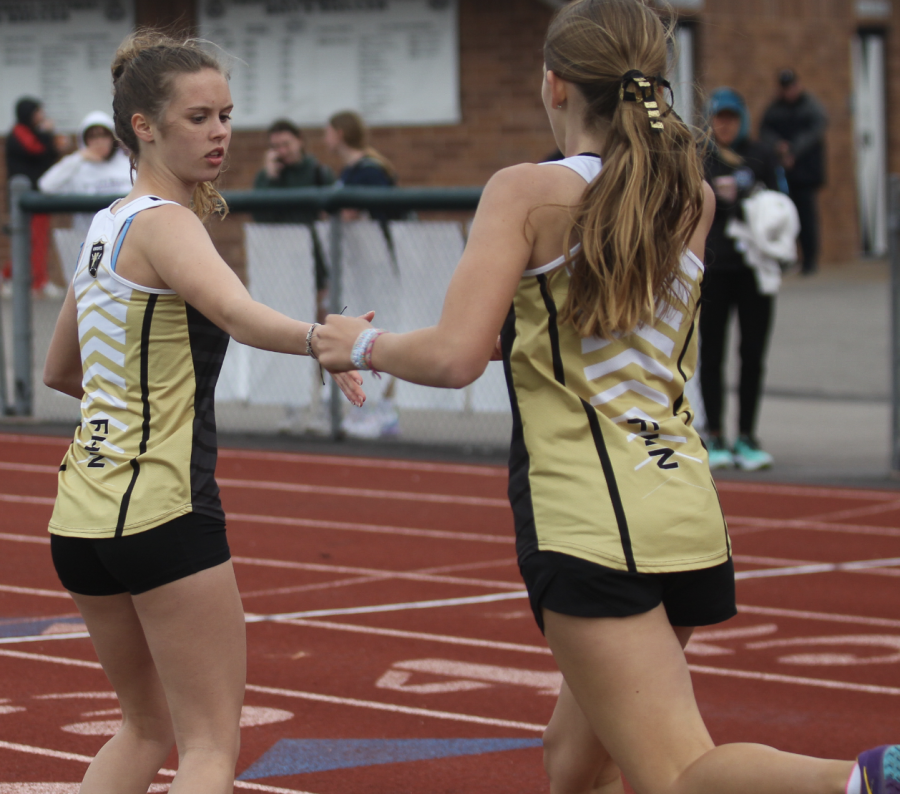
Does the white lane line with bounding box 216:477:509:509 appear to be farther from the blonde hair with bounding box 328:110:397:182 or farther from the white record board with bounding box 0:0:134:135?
the white record board with bounding box 0:0:134:135

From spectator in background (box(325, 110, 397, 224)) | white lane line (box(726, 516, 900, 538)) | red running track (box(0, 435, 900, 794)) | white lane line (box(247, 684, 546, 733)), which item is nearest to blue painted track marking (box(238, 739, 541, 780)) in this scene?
red running track (box(0, 435, 900, 794))

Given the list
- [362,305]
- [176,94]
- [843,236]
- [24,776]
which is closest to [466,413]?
[362,305]

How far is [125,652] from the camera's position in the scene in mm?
3051

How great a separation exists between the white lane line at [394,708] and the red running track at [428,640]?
1 cm

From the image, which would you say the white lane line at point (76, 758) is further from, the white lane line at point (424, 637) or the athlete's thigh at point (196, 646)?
the white lane line at point (424, 637)

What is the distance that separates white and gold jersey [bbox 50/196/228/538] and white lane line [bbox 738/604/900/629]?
11.7 feet

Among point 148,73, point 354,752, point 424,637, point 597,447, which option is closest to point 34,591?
point 424,637

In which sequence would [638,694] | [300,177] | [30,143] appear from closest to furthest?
1. [638,694]
2. [300,177]
3. [30,143]

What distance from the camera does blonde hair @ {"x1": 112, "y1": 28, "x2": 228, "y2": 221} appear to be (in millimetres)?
2986

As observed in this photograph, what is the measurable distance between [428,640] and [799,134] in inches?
553

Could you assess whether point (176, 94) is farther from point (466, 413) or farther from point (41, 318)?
point (41, 318)

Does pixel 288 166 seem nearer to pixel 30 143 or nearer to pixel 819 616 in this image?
pixel 819 616

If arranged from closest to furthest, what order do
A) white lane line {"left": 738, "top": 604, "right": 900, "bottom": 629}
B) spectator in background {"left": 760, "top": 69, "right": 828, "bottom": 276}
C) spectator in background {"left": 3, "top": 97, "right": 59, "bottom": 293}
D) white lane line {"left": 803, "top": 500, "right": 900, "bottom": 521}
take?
white lane line {"left": 738, "top": 604, "right": 900, "bottom": 629} → white lane line {"left": 803, "top": 500, "right": 900, "bottom": 521} → spectator in background {"left": 3, "top": 97, "right": 59, "bottom": 293} → spectator in background {"left": 760, "top": 69, "right": 828, "bottom": 276}

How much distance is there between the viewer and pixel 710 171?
8.73 metres
